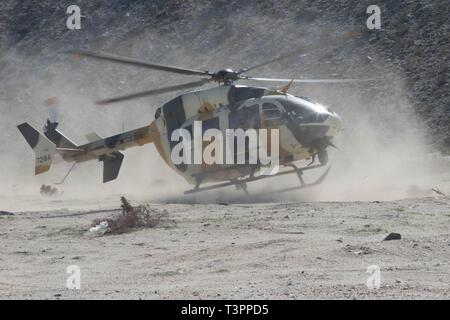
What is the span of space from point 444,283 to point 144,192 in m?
15.2

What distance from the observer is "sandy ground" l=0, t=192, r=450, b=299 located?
32.2 ft

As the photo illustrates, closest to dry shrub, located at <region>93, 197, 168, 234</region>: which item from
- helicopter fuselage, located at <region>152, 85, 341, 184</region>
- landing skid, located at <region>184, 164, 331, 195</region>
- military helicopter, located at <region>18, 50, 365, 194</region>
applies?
military helicopter, located at <region>18, 50, 365, 194</region>

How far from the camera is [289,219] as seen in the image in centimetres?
1562

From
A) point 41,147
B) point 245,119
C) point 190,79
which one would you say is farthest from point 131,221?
point 190,79

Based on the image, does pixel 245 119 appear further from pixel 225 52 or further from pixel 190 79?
pixel 225 52

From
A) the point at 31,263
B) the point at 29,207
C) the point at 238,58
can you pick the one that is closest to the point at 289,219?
the point at 31,263

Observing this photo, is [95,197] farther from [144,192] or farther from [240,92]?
[240,92]

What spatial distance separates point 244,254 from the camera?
40.1 ft

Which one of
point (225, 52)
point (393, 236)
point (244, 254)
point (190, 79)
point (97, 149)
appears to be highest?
point (225, 52)

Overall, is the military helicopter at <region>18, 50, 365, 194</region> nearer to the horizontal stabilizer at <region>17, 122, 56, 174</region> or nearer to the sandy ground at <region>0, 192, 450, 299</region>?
the sandy ground at <region>0, 192, 450, 299</region>

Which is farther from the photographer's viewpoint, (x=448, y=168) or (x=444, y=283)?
(x=448, y=168)
